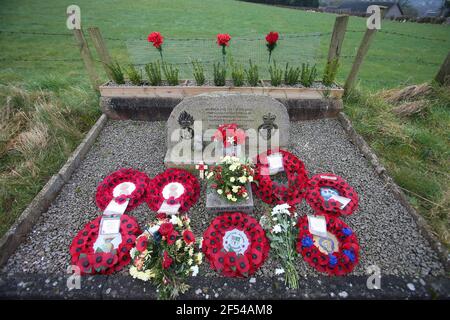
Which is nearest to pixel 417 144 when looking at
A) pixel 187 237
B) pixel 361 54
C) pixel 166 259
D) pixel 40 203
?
pixel 361 54

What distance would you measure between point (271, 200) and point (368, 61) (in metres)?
7.96

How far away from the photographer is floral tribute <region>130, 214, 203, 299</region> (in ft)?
7.08

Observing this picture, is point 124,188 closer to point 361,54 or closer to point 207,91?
point 207,91

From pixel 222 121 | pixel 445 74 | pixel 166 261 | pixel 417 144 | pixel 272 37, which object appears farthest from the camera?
pixel 445 74

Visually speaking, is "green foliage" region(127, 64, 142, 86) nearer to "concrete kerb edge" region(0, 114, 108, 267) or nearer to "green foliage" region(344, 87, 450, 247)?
"concrete kerb edge" region(0, 114, 108, 267)

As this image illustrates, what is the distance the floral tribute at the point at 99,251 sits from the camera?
233 centimetres

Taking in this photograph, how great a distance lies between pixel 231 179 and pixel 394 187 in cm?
220

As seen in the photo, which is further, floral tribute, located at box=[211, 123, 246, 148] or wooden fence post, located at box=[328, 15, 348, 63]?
wooden fence post, located at box=[328, 15, 348, 63]

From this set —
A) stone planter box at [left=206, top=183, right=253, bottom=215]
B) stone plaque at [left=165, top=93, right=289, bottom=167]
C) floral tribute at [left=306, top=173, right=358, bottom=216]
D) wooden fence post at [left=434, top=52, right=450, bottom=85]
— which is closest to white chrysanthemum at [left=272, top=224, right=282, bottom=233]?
stone planter box at [left=206, top=183, right=253, bottom=215]

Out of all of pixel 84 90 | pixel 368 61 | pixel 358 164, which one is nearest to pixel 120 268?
pixel 358 164

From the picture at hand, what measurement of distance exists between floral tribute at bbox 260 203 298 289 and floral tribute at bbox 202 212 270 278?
0.10 meters

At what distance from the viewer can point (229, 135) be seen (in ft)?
11.1

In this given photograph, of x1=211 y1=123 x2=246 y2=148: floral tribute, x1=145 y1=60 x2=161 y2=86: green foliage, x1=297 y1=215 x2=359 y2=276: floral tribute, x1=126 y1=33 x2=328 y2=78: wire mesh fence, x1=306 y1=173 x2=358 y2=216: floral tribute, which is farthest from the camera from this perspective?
x1=126 y1=33 x2=328 y2=78: wire mesh fence
